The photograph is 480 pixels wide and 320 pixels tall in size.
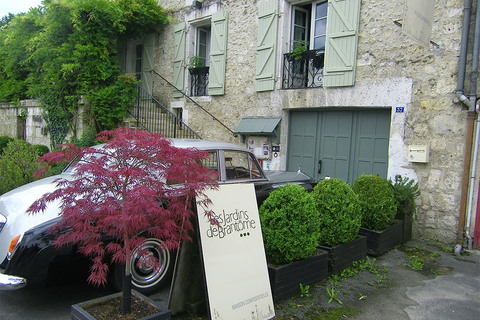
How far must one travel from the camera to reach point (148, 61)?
11.3 metres

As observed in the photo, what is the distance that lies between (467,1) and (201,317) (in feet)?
18.9

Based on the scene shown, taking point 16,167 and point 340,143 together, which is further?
point 340,143

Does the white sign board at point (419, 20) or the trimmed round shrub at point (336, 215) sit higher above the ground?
the white sign board at point (419, 20)

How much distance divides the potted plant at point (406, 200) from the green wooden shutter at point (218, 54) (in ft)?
16.0

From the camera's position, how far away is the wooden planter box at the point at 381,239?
500 centimetres

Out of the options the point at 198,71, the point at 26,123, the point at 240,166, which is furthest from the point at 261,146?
the point at 26,123

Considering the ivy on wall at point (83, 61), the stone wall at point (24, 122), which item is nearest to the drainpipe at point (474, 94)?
the ivy on wall at point (83, 61)

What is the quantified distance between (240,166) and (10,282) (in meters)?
2.81

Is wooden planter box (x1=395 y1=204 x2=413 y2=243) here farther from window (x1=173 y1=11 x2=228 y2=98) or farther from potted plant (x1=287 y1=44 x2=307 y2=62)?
window (x1=173 y1=11 x2=228 y2=98)

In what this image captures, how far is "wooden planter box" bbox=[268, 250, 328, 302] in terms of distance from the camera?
11.3 ft

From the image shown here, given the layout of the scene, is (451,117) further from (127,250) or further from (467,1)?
(127,250)

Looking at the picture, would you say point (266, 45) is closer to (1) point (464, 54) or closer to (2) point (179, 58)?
(2) point (179, 58)

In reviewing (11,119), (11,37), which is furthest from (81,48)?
(11,119)

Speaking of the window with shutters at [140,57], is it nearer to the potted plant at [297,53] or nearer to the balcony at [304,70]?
the balcony at [304,70]
